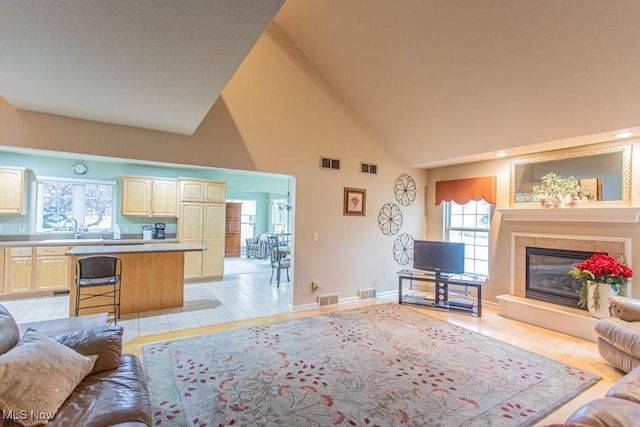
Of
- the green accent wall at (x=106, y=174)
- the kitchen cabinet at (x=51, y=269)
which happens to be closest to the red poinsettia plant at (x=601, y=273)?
the green accent wall at (x=106, y=174)

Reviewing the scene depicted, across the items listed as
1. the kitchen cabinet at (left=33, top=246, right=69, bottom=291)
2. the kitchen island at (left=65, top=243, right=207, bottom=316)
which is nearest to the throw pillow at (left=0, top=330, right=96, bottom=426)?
the kitchen island at (left=65, top=243, right=207, bottom=316)

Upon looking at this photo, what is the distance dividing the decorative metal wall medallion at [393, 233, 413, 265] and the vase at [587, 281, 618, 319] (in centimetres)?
279

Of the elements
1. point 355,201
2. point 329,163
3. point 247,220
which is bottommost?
point 247,220

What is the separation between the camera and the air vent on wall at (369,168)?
17.9 ft

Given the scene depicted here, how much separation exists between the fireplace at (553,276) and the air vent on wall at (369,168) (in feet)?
8.95

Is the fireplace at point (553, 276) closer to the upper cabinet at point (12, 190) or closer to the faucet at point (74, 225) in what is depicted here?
the faucet at point (74, 225)

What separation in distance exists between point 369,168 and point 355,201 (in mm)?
685

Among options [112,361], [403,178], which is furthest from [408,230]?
[112,361]

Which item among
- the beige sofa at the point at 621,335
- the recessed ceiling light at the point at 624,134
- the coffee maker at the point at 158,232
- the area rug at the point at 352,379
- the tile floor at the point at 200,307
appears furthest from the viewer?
the coffee maker at the point at 158,232

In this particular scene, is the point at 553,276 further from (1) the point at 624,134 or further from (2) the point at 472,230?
(1) the point at 624,134

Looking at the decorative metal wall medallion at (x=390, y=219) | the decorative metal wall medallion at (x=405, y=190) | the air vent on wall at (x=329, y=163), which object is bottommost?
the decorative metal wall medallion at (x=390, y=219)

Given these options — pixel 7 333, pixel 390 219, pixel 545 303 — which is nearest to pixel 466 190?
pixel 390 219

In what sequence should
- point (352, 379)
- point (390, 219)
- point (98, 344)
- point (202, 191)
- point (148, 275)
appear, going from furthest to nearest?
point (202, 191)
point (390, 219)
point (148, 275)
point (352, 379)
point (98, 344)

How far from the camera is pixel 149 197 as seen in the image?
248 inches
